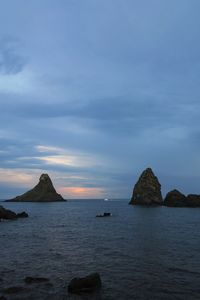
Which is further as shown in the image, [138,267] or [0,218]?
[0,218]

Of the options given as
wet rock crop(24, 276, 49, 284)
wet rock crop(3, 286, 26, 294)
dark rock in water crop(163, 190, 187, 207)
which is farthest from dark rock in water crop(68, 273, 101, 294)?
dark rock in water crop(163, 190, 187, 207)

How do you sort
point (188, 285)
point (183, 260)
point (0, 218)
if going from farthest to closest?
point (0, 218), point (183, 260), point (188, 285)

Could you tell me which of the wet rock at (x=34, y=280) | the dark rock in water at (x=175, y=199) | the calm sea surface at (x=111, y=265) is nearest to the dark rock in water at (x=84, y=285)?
the calm sea surface at (x=111, y=265)

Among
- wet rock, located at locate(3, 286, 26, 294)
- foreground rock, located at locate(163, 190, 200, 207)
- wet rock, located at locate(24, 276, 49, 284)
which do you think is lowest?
wet rock, located at locate(3, 286, 26, 294)

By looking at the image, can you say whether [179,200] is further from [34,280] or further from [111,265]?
[34,280]

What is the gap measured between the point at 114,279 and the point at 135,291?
3990 mm

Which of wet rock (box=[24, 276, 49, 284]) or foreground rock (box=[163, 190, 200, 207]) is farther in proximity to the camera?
foreground rock (box=[163, 190, 200, 207])

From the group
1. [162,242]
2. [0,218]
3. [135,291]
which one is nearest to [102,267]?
[135,291]

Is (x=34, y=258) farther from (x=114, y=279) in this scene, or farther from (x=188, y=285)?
(x=188, y=285)

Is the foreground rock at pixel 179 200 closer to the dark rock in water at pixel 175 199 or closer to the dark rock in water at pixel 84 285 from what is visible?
the dark rock in water at pixel 175 199

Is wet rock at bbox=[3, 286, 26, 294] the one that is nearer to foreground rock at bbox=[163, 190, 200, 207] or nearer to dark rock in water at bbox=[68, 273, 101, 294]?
dark rock in water at bbox=[68, 273, 101, 294]

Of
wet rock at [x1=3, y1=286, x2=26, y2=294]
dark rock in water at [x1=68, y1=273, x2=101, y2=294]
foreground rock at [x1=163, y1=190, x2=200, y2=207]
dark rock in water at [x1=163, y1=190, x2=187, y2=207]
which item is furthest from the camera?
foreground rock at [x1=163, y1=190, x2=200, y2=207]

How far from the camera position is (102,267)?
120ft

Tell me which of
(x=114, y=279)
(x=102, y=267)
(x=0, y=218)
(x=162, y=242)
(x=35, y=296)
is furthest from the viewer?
(x=0, y=218)
